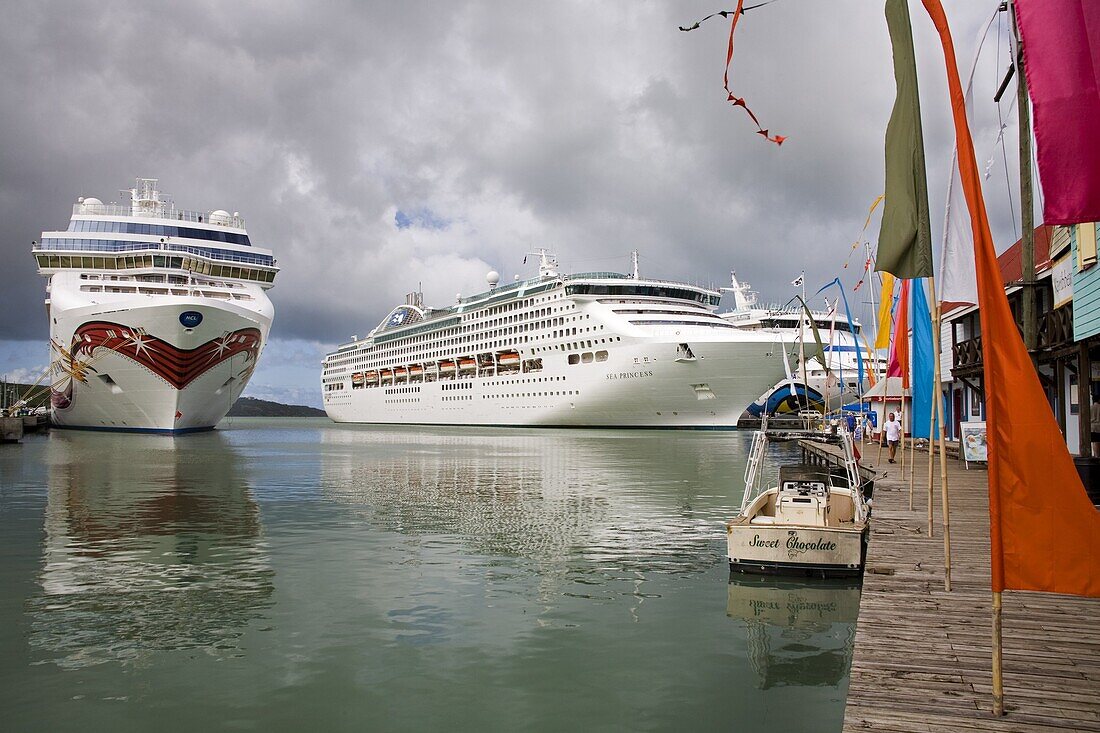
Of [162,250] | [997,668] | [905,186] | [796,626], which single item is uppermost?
[162,250]

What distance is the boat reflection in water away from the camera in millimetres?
8078

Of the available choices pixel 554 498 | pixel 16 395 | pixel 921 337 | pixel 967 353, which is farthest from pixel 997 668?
pixel 16 395

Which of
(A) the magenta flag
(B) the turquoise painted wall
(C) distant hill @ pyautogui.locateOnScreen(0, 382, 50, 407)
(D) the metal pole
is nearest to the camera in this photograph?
(A) the magenta flag

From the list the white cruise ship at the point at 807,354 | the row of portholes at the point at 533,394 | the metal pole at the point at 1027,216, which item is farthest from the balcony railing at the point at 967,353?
the row of portholes at the point at 533,394

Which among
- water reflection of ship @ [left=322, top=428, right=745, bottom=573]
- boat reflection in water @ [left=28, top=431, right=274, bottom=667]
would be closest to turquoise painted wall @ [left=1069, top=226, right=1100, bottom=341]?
water reflection of ship @ [left=322, top=428, right=745, bottom=573]

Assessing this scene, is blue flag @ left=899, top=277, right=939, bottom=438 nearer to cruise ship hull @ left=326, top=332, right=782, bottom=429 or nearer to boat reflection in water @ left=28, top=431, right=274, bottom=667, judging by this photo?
boat reflection in water @ left=28, top=431, right=274, bottom=667

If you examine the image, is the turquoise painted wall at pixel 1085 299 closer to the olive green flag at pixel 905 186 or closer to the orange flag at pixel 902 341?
the orange flag at pixel 902 341

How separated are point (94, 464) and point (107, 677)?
2686 centimetres

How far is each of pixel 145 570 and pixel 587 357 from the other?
158 feet

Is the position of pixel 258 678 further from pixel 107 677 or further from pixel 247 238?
pixel 247 238

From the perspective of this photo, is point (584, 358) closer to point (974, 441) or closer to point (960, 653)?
point (974, 441)

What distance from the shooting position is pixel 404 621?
8750mm

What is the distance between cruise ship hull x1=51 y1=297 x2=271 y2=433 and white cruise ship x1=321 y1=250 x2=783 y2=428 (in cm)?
2118

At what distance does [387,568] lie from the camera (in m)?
11.5
